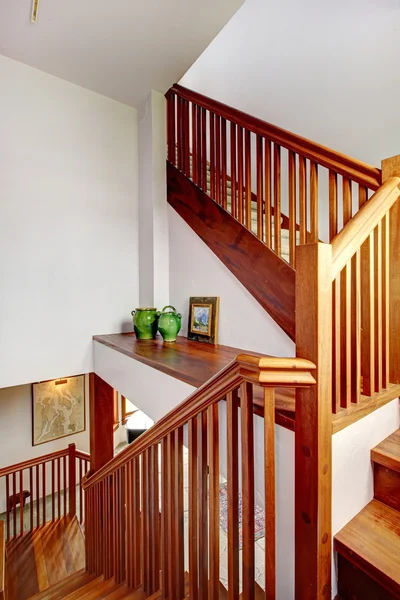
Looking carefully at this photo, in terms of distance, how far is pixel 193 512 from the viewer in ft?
3.55

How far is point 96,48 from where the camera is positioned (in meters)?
2.29

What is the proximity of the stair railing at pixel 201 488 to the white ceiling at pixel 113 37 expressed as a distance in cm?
249

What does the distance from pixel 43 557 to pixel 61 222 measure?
3.58 m

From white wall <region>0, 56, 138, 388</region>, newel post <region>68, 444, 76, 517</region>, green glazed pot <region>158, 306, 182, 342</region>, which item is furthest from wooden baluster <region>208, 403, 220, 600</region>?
newel post <region>68, 444, 76, 517</region>

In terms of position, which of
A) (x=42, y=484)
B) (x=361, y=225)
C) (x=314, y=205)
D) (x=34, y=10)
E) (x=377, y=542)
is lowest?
(x=42, y=484)

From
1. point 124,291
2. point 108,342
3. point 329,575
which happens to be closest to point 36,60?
point 124,291

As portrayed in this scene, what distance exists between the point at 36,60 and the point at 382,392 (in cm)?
327

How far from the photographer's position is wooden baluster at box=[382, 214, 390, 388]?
1122 millimetres

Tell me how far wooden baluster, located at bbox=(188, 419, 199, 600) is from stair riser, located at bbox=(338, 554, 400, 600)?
483mm

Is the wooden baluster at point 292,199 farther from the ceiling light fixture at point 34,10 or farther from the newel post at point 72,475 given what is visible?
the newel post at point 72,475

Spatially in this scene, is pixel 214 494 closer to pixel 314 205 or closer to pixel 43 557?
pixel 314 205

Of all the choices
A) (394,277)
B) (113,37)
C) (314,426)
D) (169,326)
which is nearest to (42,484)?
(169,326)

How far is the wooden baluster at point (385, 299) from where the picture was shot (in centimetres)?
112

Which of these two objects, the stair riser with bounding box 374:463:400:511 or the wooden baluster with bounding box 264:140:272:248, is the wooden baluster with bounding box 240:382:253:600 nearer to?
the stair riser with bounding box 374:463:400:511
